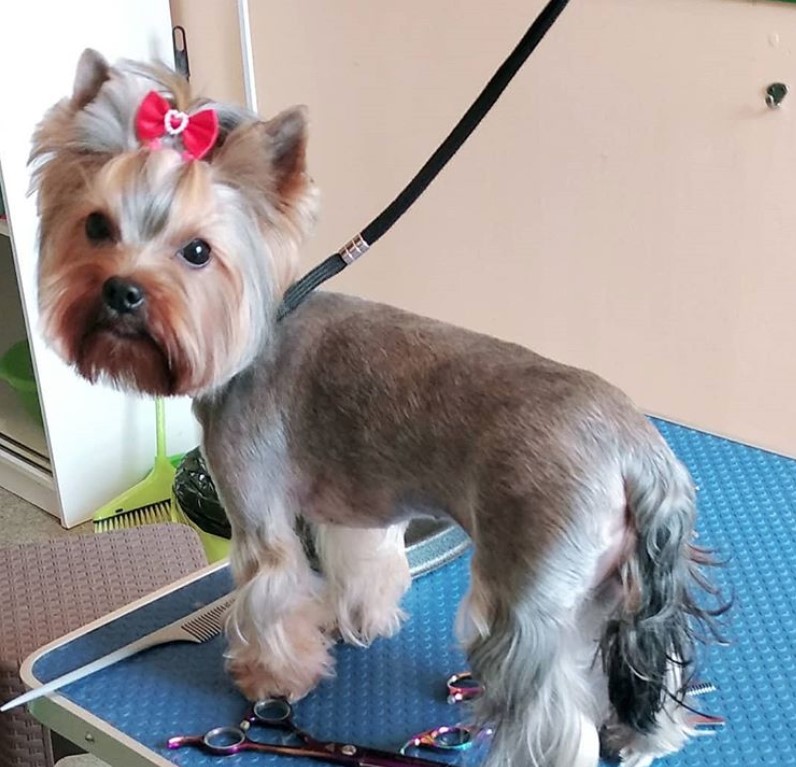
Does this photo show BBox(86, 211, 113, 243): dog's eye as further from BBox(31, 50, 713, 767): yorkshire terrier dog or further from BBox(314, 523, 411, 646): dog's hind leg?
BBox(314, 523, 411, 646): dog's hind leg

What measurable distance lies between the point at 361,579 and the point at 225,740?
0.68ft

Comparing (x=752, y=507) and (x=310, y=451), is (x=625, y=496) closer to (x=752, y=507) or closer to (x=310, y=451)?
(x=310, y=451)

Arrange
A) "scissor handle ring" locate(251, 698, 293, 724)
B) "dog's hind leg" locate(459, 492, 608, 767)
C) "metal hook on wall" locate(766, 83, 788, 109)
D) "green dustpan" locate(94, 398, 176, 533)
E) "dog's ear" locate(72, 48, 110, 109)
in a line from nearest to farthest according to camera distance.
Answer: "dog's hind leg" locate(459, 492, 608, 767), "dog's ear" locate(72, 48, 110, 109), "scissor handle ring" locate(251, 698, 293, 724), "metal hook on wall" locate(766, 83, 788, 109), "green dustpan" locate(94, 398, 176, 533)

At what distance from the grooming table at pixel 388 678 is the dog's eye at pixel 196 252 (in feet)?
1.41

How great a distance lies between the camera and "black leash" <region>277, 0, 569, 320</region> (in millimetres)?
1084

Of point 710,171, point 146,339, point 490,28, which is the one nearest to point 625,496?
point 146,339

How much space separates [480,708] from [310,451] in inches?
10.5

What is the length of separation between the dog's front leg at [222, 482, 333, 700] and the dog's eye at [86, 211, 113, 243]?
257 millimetres

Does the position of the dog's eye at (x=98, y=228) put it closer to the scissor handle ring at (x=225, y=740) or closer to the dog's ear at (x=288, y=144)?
the dog's ear at (x=288, y=144)

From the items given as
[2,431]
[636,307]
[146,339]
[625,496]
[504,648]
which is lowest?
[2,431]

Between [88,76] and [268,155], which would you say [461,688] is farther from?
[88,76]

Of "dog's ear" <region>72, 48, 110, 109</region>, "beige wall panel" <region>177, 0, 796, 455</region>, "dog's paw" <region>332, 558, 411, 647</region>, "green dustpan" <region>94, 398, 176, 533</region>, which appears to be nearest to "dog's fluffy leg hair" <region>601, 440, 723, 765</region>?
"dog's paw" <region>332, 558, 411, 647</region>

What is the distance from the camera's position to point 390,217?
1150mm

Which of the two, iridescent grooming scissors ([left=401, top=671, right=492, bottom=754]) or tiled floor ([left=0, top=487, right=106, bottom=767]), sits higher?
iridescent grooming scissors ([left=401, top=671, right=492, bottom=754])
